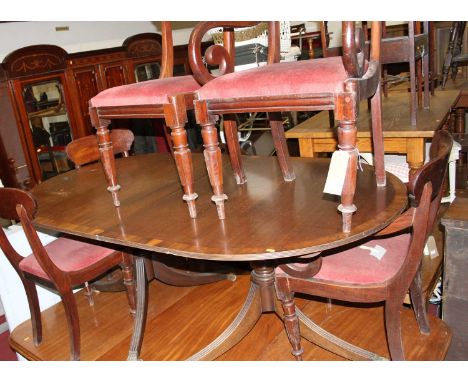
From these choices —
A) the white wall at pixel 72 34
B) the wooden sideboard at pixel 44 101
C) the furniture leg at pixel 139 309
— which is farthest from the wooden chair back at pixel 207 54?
the white wall at pixel 72 34

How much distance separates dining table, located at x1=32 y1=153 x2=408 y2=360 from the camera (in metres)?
1.29

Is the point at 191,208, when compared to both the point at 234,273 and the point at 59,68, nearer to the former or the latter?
the point at 234,273

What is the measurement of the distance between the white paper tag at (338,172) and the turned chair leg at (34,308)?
139 cm

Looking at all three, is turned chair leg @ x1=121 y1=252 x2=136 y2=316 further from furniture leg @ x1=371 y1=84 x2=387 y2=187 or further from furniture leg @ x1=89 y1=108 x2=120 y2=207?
furniture leg @ x1=371 y1=84 x2=387 y2=187

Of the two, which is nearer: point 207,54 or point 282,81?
point 282,81

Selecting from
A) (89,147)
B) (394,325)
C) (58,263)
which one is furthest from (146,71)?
(394,325)

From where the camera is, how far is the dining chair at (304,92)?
1133 millimetres

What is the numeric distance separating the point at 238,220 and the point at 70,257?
79 centimetres

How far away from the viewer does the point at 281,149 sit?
1764 millimetres

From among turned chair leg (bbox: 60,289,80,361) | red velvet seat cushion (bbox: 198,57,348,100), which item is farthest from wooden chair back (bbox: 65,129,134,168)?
red velvet seat cushion (bbox: 198,57,348,100)

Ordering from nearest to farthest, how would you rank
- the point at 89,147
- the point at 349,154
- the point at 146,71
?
the point at 349,154, the point at 89,147, the point at 146,71

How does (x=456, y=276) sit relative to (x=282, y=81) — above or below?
below

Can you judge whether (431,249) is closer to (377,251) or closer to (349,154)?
(377,251)

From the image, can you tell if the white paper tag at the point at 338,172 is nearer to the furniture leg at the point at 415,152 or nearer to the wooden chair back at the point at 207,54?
the wooden chair back at the point at 207,54
